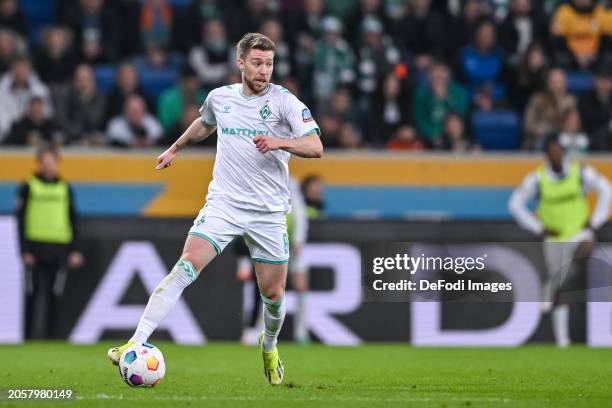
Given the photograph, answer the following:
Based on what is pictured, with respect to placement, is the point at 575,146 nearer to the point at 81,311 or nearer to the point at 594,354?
the point at 594,354

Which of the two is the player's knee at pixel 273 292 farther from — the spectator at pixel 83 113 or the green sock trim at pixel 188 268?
the spectator at pixel 83 113

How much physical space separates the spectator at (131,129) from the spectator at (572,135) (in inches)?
204

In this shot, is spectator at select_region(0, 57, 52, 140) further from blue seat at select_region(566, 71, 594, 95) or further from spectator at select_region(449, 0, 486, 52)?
blue seat at select_region(566, 71, 594, 95)

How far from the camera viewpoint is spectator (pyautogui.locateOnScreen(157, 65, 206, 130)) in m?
17.9

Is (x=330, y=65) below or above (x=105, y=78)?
above

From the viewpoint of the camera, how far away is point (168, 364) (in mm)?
12258

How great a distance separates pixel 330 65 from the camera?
18734mm

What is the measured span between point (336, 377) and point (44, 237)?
590 cm

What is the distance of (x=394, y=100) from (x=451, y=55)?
164cm

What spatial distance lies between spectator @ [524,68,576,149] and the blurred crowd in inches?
0.8

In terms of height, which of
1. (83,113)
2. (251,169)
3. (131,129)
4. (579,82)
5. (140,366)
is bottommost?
(140,366)

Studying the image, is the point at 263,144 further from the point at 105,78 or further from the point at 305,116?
the point at 105,78

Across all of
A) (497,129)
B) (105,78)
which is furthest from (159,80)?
(497,129)
